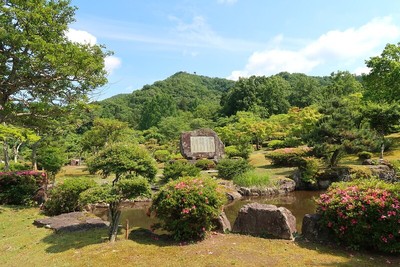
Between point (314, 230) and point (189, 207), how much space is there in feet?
8.77

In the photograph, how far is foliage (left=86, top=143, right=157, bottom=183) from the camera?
21.5 ft

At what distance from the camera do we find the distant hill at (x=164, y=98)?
62.2 m

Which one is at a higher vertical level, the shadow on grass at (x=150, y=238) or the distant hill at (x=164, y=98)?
the distant hill at (x=164, y=98)

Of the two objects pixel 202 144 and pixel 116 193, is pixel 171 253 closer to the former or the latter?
pixel 116 193

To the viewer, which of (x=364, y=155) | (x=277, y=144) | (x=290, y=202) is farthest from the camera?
(x=277, y=144)

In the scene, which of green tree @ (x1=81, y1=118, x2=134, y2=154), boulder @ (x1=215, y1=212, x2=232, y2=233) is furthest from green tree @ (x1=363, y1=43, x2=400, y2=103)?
green tree @ (x1=81, y1=118, x2=134, y2=154)

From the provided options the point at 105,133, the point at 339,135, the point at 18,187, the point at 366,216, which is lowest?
the point at 18,187

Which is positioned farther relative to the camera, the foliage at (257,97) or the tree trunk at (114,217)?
the foliage at (257,97)

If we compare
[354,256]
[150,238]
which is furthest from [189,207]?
[354,256]

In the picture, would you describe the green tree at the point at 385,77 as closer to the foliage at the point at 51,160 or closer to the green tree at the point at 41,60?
the green tree at the point at 41,60

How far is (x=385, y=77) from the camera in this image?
17.7 metres

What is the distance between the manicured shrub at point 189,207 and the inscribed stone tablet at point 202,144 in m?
15.0

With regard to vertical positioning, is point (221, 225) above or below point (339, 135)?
below

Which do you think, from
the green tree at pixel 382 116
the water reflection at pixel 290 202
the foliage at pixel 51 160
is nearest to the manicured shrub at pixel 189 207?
the water reflection at pixel 290 202
